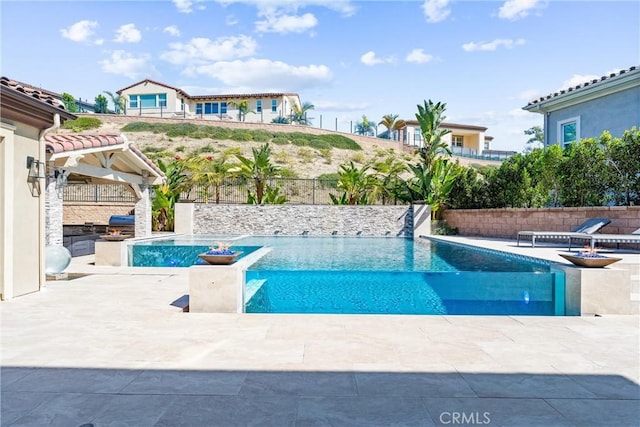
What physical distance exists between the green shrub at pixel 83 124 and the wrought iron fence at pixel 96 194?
21387mm

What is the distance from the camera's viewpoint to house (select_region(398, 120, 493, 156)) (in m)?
51.9

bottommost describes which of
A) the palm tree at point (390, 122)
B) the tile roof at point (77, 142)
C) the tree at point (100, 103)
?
the tile roof at point (77, 142)

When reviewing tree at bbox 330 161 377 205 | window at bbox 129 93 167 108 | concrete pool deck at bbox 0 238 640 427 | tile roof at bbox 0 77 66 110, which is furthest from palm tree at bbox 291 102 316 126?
concrete pool deck at bbox 0 238 640 427

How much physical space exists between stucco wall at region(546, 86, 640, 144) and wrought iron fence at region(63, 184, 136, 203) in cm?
2129

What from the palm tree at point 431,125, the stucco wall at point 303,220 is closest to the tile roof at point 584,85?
the palm tree at point 431,125

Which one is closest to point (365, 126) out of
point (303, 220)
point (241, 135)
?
point (241, 135)

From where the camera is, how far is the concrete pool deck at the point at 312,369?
3.10m

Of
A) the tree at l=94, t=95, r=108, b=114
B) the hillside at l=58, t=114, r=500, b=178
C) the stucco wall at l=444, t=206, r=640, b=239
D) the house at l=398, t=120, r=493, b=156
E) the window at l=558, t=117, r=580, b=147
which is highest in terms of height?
the tree at l=94, t=95, r=108, b=114

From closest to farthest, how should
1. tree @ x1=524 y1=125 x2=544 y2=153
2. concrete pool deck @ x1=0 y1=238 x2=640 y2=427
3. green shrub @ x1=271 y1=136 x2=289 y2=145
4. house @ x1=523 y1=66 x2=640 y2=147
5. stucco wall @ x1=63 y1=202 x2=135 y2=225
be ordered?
concrete pool deck @ x1=0 y1=238 x2=640 y2=427, house @ x1=523 y1=66 x2=640 y2=147, stucco wall @ x1=63 y1=202 x2=135 y2=225, green shrub @ x1=271 y1=136 x2=289 y2=145, tree @ x1=524 y1=125 x2=544 y2=153

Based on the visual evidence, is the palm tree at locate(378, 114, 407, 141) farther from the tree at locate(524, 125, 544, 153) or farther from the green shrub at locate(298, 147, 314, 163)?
the tree at locate(524, 125, 544, 153)

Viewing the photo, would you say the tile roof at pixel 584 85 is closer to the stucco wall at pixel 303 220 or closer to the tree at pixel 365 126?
the stucco wall at pixel 303 220

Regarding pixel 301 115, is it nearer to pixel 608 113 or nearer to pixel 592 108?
pixel 592 108

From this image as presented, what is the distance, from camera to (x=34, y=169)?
7574mm

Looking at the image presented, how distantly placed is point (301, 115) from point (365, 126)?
1212cm
